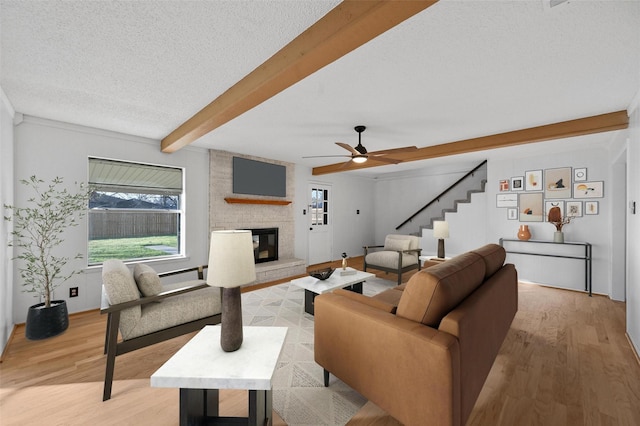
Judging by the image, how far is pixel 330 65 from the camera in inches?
81.0

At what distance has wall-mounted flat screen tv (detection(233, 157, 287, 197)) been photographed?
5.08 m

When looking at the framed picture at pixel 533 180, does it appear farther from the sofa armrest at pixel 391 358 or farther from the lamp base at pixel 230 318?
the lamp base at pixel 230 318

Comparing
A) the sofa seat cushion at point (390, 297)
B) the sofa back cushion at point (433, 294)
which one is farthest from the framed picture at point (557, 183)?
the sofa back cushion at point (433, 294)

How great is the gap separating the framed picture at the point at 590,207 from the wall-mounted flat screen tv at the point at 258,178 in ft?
17.9

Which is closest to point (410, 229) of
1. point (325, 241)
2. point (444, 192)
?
point (444, 192)

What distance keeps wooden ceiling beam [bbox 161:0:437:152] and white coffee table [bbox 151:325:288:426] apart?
Result: 1767 mm

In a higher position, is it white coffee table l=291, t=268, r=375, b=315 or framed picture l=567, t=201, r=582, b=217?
framed picture l=567, t=201, r=582, b=217

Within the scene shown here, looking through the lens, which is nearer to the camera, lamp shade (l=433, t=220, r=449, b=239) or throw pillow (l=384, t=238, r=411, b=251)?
lamp shade (l=433, t=220, r=449, b=239)

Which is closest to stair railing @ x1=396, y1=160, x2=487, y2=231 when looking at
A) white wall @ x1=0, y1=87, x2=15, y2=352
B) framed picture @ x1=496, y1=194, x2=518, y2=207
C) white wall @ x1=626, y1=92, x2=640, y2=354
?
framed picture @ x1=496, y1=194, x2=518, y2=207

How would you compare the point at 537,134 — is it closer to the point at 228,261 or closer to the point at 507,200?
the point at 507,200

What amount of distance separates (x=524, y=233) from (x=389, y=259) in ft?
8.35

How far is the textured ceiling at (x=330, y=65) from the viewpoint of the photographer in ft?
4.96

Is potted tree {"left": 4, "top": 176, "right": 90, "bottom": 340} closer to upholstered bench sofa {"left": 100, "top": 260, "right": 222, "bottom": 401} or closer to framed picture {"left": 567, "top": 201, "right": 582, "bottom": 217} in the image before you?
upholstered bench sofa {"left": 100, "top": 260, "right": 222, "bottom": 401}

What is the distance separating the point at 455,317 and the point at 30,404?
2916 millimetres
